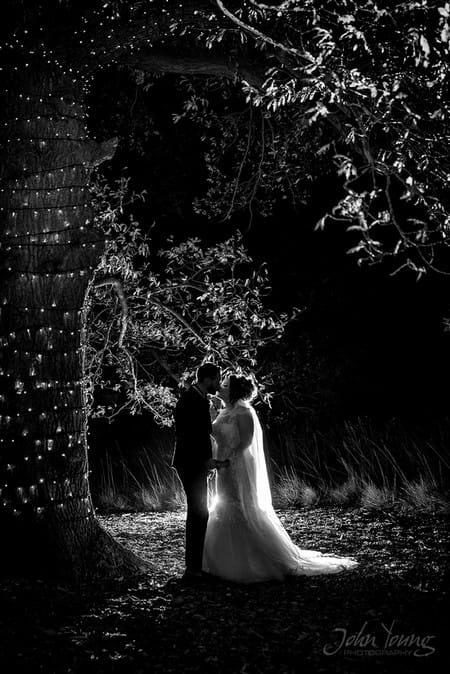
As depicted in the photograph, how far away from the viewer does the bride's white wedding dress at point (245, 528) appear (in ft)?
23.4

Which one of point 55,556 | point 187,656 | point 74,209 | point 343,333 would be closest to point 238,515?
point 55,556

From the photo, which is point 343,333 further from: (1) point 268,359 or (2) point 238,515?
(2) point 238,515

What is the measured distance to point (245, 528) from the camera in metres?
7.29

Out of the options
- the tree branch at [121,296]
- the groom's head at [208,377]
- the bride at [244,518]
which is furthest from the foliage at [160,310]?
the groom's head at [208,377]

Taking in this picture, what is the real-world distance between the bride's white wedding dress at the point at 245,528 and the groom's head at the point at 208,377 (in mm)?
492

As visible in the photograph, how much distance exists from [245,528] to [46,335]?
263 cm

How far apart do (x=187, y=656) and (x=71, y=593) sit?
1775mm

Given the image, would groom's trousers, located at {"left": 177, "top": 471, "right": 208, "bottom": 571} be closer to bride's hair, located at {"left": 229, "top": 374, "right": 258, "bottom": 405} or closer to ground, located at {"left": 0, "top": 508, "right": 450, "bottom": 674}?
ground, located at {"left": 0, "top": 508, "right": 450, "bottom": 674}

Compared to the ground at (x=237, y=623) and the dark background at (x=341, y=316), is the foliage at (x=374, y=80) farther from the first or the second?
the dark background at (x=341, y=316)

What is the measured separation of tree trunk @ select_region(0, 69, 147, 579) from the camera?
6.93 meters

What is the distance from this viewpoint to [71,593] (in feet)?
21.0

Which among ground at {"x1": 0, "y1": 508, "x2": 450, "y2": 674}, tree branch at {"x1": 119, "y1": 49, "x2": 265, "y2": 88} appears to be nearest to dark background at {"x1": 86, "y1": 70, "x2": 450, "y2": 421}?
tree branch at {"x1": 119, "y1": 49, "x2": 265, "y2": 88}

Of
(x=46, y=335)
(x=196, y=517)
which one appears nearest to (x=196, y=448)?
(x=196, y=517)

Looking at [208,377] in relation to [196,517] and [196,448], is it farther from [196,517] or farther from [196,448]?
[196,517]
